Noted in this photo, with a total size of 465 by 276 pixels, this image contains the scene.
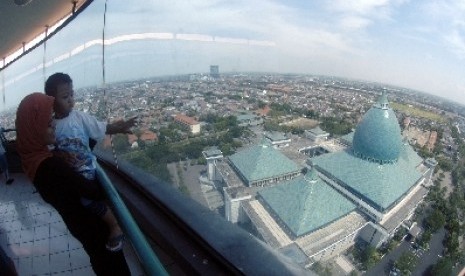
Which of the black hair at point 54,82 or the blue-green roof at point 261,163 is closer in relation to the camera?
the black hair at point 54,82

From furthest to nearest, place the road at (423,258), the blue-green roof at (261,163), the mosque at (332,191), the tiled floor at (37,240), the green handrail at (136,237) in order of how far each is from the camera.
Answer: the blue-green roof at (261,163), the mosque at (332,191), the road at (423,258), the tiled floor at (37,240), the green handrail at (136,237)

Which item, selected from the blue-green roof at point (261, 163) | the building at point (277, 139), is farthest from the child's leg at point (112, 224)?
the building at point (277, 139)

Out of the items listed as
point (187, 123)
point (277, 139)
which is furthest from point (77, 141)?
point (277, 139)

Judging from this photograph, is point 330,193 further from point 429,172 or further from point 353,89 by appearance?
point 353,89

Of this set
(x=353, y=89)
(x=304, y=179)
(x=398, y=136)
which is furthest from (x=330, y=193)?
(x=353, y=89)

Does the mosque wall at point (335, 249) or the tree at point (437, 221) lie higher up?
the tree at point (437, 221)

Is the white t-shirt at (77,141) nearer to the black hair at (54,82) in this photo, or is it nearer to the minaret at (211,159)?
the black hair at (54,82)

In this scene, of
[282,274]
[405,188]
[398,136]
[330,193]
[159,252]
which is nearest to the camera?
[282,274]

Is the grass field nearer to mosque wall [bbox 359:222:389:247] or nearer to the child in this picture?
mosque wall [bbox 359:222:389:247]
